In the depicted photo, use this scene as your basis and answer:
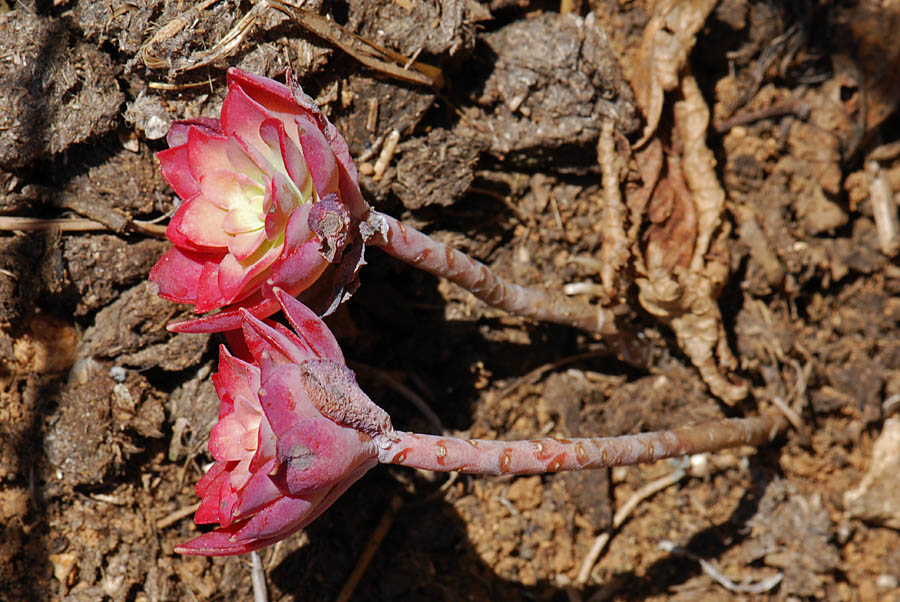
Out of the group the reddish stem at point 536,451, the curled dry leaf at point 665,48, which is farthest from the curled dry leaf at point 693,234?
the reddish stem at point 536,451

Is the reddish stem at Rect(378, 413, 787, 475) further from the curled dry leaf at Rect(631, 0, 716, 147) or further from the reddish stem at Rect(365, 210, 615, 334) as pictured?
the curled dry leaf at Rect(631, 0, 716, 147)

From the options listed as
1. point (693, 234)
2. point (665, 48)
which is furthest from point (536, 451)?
point (665, 48)

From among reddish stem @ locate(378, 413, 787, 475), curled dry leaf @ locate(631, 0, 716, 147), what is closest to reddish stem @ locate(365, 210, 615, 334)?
reddish stem @ locate(378, 413, 787, 475)

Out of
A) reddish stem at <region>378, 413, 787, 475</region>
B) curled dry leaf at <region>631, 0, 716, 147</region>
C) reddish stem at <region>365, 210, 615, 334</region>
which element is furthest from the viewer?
curled dry leaf at <region>631, 0, 716, 147</region>

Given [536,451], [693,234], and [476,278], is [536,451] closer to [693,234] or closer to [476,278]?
[476,278]

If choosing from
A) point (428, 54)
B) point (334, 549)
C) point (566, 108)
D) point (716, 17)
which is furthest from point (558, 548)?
point (716, 17)
